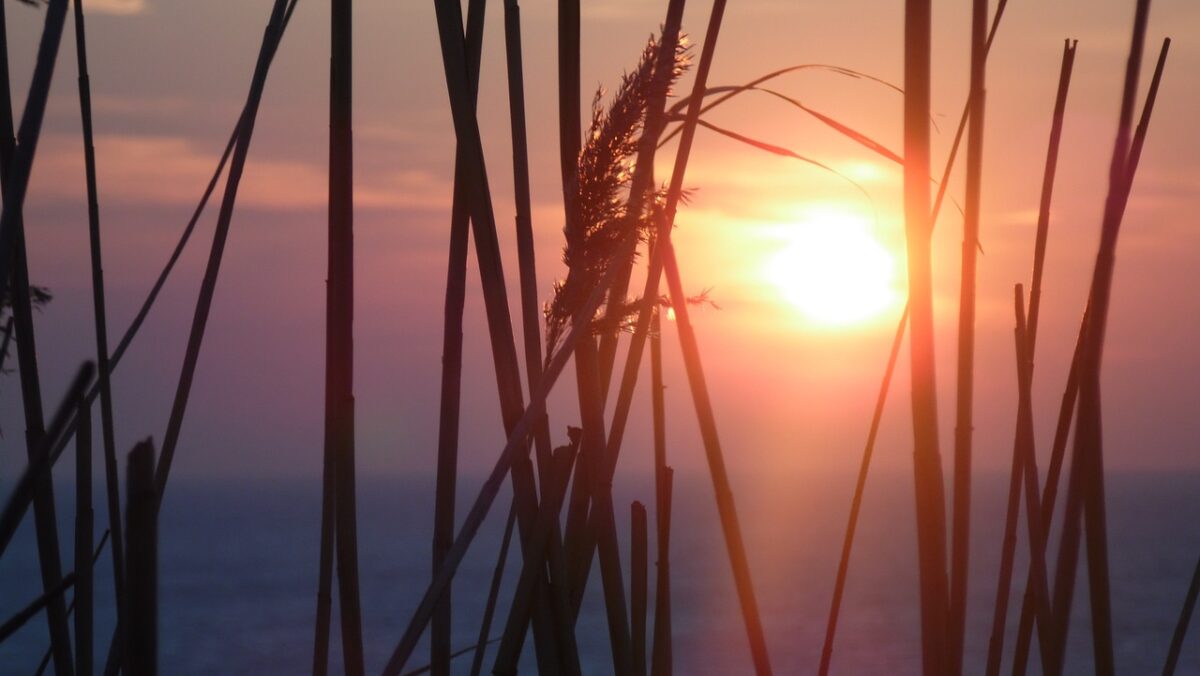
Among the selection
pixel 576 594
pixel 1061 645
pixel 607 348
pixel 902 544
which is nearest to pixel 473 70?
pixel 607 348

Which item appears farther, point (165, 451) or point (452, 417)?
point (165, 451)

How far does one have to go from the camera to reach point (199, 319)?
4.38 feet

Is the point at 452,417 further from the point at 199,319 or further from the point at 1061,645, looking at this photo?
the point at 1061,645

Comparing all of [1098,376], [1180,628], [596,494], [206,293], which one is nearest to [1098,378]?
[1098,376]

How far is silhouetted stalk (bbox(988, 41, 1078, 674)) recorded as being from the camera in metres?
1.35

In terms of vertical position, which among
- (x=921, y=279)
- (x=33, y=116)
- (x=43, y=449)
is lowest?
(x=43, y=449)

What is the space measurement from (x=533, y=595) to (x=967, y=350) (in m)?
0.50

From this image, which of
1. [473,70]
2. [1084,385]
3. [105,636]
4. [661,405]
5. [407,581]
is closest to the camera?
[1084,385]

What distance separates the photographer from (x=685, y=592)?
2838 cm

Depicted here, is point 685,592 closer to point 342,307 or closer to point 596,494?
point 596,494

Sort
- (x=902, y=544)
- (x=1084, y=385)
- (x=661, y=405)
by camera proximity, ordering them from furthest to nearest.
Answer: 1. (x=902, y=544)
2. (x=661, y=405)
3. (x=1084, y=385)

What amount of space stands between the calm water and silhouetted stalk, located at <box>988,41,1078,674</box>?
37.3 ft

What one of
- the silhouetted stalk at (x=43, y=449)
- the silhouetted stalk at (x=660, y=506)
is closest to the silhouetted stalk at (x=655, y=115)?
the silhouetted stalk at (x=660, y=506)

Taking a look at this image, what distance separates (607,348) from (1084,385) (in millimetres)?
539
